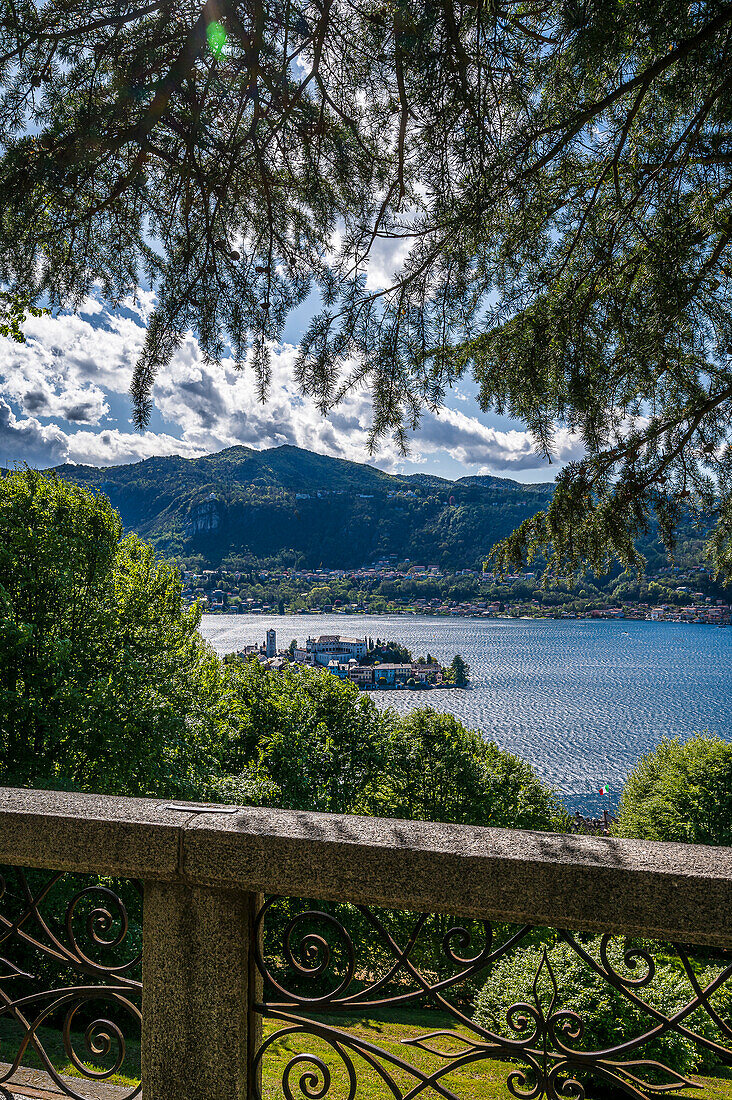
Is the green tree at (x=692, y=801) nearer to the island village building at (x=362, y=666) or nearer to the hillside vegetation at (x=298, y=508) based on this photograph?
the hillside vegetation at (x=298, y=508)

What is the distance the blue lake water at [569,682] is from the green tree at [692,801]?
490cm

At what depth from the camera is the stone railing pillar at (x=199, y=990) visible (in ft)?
5.83

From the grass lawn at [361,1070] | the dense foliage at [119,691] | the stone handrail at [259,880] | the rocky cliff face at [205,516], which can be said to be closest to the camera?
the stone handrail at [259,880]

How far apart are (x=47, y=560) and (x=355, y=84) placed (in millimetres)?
13885

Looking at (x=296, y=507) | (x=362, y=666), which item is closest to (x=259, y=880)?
(x=362, y=666)

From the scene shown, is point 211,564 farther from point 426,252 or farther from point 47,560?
point 426,252

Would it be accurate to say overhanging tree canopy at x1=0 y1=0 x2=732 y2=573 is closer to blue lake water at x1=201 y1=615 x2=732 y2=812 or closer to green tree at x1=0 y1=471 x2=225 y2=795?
green tree at x1=0 y1=471 x2=225 y2=795

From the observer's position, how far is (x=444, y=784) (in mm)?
24891

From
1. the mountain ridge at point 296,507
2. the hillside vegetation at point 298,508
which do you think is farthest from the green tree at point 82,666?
the mountain ridge at point 296,507

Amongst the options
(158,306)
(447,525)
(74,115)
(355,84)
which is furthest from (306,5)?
(447,525)

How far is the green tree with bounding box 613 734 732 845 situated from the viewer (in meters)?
26.1

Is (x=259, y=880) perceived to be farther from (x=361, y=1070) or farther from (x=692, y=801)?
(x=692, y=801)

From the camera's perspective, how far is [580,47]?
279 cm

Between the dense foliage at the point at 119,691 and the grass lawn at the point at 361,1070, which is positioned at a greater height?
the dense foliage at the point at 119,691
